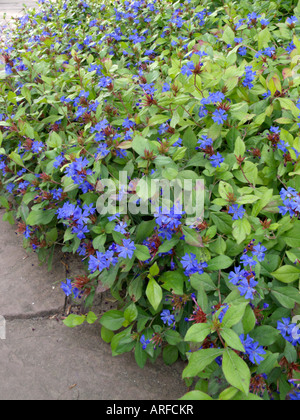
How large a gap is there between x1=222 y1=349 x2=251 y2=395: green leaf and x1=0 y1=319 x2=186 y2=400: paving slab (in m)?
0.51

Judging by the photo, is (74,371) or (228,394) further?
(74,371)

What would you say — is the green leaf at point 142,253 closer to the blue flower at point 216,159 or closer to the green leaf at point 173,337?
the green leaf at point 173,337

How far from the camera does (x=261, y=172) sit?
Answer: 1696mm

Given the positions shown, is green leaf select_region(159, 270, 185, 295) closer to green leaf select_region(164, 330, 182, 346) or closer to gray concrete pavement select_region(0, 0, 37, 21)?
green leaf select_region(164, 330, 182, 346)

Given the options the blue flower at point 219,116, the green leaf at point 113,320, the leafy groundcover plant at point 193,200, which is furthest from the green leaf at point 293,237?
the green leaf at point 113,320

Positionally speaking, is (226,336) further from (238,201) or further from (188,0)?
(188,0)

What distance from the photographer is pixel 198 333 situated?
1.19 meters

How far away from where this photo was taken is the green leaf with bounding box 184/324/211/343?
118 centimetres

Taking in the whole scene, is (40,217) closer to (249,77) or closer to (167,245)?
(167,245)

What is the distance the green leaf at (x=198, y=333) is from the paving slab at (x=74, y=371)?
509mm

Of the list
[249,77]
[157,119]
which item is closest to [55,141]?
[157,119]

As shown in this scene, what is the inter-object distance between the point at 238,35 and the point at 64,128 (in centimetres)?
136

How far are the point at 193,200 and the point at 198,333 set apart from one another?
0.58m
